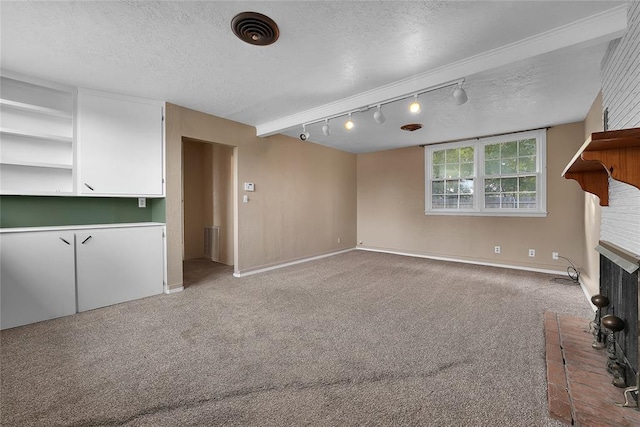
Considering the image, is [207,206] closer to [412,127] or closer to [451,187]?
[412,127]

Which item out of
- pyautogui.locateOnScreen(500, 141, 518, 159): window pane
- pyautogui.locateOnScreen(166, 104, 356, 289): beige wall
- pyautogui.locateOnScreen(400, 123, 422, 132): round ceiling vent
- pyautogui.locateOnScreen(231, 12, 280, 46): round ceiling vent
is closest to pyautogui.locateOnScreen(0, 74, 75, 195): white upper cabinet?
pyautogui.locateOnScreen(166, 104, 356, 289): beige wall

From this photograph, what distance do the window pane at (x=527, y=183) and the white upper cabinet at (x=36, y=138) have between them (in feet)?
21.3

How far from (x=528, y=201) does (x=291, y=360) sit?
4861mm

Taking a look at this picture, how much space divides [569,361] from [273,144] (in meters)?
4.53

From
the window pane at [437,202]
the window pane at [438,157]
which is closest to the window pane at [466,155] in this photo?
the window pane at [438,157]

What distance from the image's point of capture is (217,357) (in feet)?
6.51

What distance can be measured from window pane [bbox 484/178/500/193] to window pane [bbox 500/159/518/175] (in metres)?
0.17

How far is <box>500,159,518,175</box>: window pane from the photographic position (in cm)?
476

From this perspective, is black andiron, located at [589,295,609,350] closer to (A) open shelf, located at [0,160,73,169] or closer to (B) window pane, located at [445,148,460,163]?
(B) window pane, located at [445,148,460,163]

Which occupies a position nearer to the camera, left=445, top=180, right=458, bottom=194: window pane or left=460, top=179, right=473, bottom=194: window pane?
left=460, top=179, right=473, bottom=194: window pane

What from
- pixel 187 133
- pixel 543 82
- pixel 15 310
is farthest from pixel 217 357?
pixel 543 82

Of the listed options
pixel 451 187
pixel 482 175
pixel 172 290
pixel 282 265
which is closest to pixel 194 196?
pixel 282 265

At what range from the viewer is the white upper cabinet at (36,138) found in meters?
2.71

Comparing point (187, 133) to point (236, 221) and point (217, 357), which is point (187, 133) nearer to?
point (236, 221)
